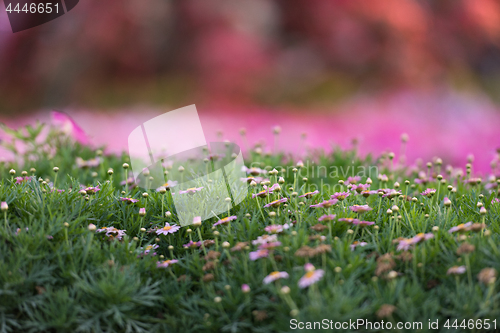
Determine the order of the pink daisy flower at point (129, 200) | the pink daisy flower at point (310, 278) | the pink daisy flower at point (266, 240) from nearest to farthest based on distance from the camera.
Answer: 1. the pink daisy flower at point (310, 278)
2. the pink daisy flower at point (266, 240)
3. the pink daisy flower at point (129, 200)

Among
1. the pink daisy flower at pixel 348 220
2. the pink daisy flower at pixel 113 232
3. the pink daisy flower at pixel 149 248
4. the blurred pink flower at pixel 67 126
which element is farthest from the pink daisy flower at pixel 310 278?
the blurred pink flower at pixel 67 126

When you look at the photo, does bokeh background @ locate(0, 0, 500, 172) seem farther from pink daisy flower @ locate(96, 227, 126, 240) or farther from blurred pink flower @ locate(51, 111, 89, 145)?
pink daisy flower @ locate(96, 227, 126, 240)

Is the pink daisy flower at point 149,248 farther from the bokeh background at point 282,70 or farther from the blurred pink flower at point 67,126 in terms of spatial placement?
the bokeh background at point 282,70

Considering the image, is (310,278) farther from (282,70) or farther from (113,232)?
(282,70)

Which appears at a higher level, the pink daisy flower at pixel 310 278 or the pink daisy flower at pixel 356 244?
the pink daisy flower at pixel 310 278

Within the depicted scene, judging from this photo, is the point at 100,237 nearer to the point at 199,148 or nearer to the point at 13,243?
the point at 13,243

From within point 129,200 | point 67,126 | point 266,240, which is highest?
point 67,126

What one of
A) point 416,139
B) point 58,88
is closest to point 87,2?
point 58,88

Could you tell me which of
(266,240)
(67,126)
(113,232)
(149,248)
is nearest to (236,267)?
(266,240)
